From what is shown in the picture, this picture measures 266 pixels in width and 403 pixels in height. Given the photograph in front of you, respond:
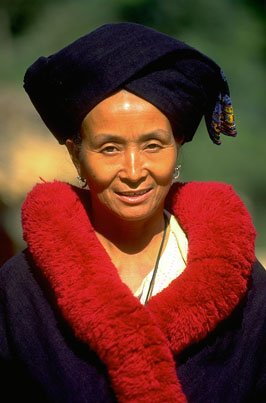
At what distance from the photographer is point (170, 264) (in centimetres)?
253

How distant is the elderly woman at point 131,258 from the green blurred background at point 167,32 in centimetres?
262

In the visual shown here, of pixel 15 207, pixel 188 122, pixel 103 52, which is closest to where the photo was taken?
pixel 103 52

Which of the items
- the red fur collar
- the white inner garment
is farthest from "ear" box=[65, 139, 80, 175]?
the white inner garment

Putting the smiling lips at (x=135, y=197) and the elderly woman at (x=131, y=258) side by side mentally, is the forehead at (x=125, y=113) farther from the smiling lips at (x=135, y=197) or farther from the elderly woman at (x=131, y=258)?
the smiling lips at (x=135, y=197)

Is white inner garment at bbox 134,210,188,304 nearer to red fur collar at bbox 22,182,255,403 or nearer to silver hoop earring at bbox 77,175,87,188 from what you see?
red fur collar at bbox 22,182,255,403

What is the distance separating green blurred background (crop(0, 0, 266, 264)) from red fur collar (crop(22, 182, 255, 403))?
8.78 ft

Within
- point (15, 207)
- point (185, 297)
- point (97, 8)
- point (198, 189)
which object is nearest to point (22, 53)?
point (97, 8)

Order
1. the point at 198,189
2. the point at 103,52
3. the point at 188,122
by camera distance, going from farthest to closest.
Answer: the point at 198,189 → the point at 188,122 → the point at 103,52

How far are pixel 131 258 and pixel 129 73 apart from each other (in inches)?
29.2

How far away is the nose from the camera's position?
229cm

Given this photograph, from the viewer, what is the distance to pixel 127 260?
2598mm

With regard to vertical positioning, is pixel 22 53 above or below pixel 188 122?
above

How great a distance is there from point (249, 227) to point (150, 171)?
433 millimetres

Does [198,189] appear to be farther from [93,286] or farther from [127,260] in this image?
[93,286]
